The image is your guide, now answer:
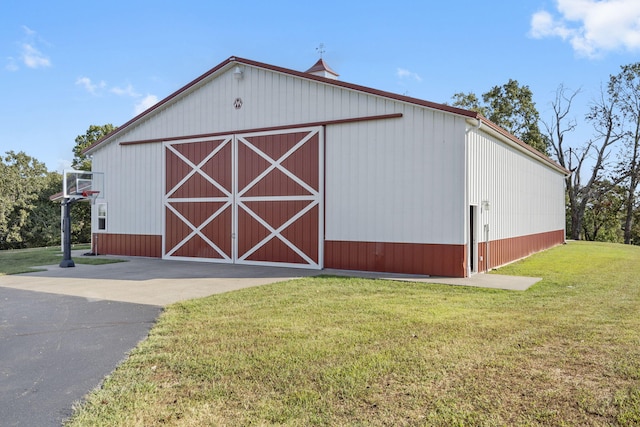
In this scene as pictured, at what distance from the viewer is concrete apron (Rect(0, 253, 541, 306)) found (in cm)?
867

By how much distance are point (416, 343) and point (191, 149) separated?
11.4m

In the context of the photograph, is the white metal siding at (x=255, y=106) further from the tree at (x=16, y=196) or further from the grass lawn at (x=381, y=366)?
the tree at (x=16, y=196)

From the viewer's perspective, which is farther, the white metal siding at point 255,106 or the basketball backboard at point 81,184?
the basketball backboard at point 81,184

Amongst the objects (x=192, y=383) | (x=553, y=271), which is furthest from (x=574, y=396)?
(x=553, y=271)

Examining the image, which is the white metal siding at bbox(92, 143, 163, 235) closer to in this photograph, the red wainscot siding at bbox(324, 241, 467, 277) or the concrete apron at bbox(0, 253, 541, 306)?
the concrete apron at bbox(0, 253, 541, 306)

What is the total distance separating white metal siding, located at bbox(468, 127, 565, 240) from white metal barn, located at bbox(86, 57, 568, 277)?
7 cm

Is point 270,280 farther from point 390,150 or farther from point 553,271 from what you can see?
point 553,271

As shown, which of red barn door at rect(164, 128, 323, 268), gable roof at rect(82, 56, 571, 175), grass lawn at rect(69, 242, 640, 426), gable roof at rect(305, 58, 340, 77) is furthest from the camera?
gable roof at rect(305, 58, 340, 77)

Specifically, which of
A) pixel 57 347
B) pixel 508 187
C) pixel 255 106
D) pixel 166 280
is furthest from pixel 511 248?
pixel 57 347

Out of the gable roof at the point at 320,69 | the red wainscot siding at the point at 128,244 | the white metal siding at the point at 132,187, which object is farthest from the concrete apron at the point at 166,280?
the gable roof at the point at 320,69

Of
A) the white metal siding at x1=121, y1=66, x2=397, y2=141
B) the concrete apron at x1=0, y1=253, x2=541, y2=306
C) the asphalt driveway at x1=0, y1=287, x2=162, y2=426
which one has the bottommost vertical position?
the asphalt driveway at x1=0, y1=287, x2=162, y2=426

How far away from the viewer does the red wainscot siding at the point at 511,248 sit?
11.8 metres

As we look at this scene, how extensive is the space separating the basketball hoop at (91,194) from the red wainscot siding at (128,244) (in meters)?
1.33

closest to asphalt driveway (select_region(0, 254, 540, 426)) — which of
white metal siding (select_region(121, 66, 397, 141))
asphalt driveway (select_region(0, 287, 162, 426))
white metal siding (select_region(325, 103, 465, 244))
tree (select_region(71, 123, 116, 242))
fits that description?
asphalt driveway (select_region(0, 287, 162, 426))
